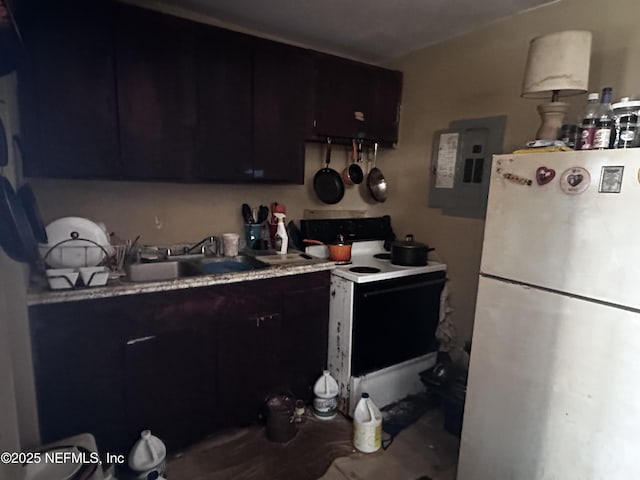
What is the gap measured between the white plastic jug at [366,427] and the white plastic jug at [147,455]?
3.22 feet

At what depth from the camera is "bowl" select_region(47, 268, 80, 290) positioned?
4.88 ft

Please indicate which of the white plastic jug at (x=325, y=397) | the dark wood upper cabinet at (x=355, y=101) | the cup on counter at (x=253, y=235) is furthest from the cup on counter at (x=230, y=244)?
the white plastic jug at (x=325, y=397)

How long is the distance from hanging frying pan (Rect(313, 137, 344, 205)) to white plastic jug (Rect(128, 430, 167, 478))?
6.09 feet

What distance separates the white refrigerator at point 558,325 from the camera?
3.84ft

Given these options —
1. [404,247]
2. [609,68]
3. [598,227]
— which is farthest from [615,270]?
[404,247]

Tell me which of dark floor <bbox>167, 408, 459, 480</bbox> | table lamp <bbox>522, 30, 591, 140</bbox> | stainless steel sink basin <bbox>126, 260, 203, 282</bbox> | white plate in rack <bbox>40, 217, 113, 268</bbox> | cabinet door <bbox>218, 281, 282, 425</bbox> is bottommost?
dark floor <bbox>167, 408, 459, 480</bbox>

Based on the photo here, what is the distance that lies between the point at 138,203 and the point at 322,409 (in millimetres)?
1681

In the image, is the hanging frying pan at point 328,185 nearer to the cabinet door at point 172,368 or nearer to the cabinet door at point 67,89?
the cabinet door at point 172,368

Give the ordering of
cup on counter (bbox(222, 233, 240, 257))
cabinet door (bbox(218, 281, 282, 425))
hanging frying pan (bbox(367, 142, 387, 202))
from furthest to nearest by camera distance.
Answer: hanging frying pan (bbox(367, 142, 387, 202)) < cup on counter (bbox(222, 233, 240, 257)) < cabinet door (bbox(218, 281, 282, 425))

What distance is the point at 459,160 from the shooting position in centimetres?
240

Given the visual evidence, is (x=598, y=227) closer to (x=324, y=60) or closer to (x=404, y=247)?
(x=404, y=247)

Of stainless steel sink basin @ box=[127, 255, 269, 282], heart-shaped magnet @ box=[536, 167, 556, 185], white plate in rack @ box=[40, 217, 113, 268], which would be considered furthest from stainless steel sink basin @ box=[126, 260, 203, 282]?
heart-shaped magnet @ box=[536, 167, 556, 185]

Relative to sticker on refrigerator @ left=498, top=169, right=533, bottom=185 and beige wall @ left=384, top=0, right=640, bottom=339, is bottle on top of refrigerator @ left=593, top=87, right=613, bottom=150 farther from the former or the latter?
beige wall @ left=384, top=0, right=640, bottom=339

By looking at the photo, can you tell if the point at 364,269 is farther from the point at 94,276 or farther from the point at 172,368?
the point at 94,276
